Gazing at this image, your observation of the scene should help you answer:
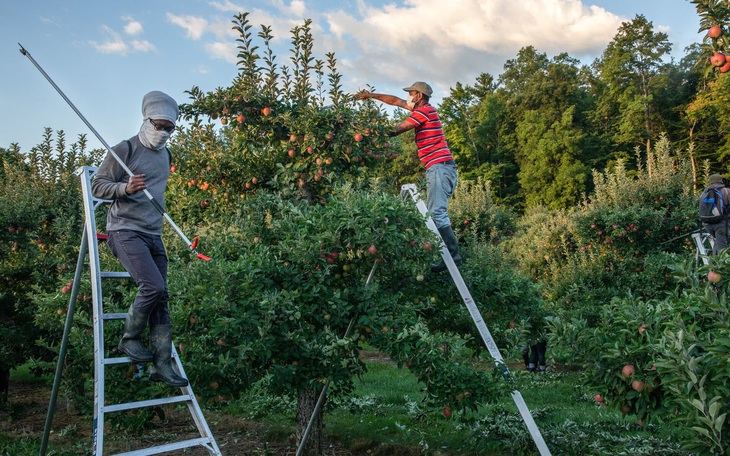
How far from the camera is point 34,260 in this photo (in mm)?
8406

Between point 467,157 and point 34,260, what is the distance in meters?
36.8

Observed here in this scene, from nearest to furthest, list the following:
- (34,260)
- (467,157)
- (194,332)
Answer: (194,332)
(34,260)
(467,157)

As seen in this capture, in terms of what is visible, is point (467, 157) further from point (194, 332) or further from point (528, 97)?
point (194, 332)

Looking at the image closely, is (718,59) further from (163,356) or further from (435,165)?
(163,356)

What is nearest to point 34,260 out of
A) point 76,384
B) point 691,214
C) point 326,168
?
point 76,384

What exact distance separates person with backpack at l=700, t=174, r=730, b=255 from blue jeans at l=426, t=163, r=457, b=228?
449cm

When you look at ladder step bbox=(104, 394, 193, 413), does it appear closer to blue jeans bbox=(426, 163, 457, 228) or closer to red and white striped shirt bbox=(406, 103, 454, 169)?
blue jeans bbox=(426, 163, 457, 228)

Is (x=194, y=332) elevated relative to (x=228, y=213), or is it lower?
lower

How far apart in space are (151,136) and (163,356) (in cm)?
156

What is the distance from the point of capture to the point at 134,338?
3943 millimetres

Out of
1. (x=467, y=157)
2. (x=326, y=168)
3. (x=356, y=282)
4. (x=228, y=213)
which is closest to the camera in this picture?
(x=356, y=282)

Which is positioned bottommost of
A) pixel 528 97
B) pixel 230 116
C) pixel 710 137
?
pixel 230 116

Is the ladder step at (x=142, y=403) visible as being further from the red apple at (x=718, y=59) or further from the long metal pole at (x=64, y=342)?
the red apple at (x=718, y=59)

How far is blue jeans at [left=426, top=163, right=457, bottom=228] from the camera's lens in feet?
18.5
